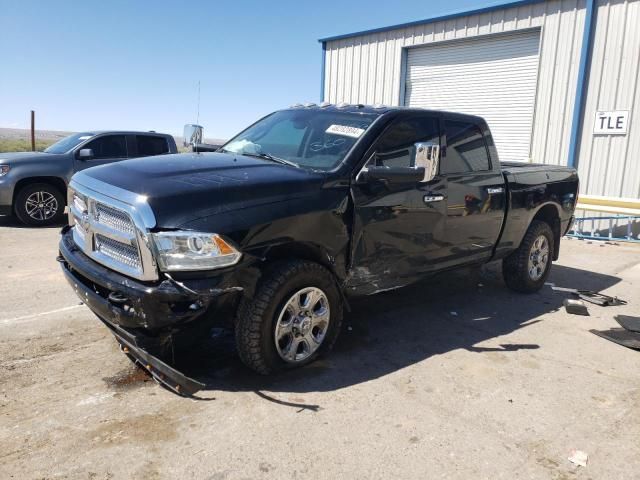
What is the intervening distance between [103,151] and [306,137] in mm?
7199

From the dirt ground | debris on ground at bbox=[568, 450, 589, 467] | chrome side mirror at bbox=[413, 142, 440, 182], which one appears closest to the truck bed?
the dirt ground

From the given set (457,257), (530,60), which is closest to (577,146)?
(530,60)

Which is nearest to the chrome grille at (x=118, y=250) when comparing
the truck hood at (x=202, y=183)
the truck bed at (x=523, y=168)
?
the truck hood at (x=202, y=183)

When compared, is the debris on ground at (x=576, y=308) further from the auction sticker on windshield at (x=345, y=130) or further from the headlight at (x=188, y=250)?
the headlight at (x=188, y=250)

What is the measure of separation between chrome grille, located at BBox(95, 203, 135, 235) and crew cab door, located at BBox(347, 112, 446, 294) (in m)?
1.56

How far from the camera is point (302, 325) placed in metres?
3.60

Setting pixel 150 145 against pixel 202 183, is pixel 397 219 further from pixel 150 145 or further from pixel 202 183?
pixel 150 145

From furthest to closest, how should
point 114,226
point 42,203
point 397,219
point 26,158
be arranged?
1. point 42,203
2. point 26,158
3. point 397,219
4. point 114,226

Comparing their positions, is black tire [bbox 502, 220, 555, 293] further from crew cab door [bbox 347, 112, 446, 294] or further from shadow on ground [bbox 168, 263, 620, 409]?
crew cab door [bbox 347, 112, 446, 294]

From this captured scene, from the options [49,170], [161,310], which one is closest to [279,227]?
[161,310]

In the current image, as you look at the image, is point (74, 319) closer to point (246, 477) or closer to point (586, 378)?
point (246, 477)

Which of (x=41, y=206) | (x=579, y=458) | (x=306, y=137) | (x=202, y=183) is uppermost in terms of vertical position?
(x=306, y=137)

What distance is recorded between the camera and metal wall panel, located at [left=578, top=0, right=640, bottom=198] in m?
9.72

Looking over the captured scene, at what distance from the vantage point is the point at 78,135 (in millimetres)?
10422
